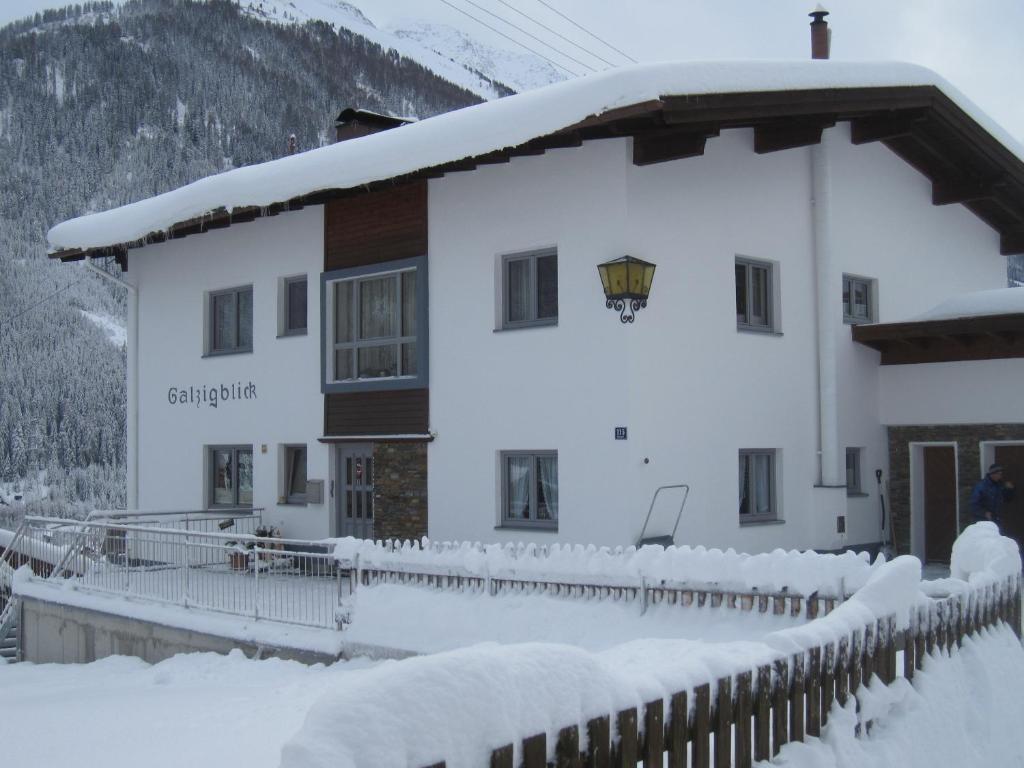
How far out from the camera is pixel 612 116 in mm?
11570

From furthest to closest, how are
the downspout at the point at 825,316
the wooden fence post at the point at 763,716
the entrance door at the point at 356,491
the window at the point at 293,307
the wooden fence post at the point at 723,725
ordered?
1. the window at the point at 293,307
2. the entrance door at the point at 356,491
3. the downspout at the point at 825,316
4. the wooden fence post at the point at 763,716
5. the wooden fence post at the point at 723,725

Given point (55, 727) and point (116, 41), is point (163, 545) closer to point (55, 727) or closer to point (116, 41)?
point (55, 727)

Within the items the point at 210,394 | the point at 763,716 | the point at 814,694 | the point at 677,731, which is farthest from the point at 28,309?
the point at 677,731

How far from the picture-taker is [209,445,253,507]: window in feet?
61.1

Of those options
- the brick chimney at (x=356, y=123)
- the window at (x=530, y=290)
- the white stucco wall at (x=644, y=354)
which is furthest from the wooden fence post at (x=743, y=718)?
the brick chimney at (x=356, y=123)

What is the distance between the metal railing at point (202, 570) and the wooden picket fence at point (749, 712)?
272 inches

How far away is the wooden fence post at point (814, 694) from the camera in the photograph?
5109 mm

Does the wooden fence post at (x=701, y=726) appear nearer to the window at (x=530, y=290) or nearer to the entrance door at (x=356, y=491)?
the window at (x=530, y=290)

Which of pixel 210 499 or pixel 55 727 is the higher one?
pixel 210 499

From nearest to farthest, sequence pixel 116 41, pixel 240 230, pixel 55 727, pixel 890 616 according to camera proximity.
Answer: pixel 890 616 → pixel 55 727 → pixel 240 230 → pixel 116 41

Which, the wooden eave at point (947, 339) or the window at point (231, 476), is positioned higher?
the wooden eave at point (947, 339)

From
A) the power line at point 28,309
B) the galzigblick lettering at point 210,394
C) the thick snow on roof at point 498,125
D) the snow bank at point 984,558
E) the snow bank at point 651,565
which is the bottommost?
the snow bank at point 651,565

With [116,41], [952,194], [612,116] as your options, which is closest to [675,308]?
[612,116]

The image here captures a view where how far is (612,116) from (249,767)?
24.6ft
